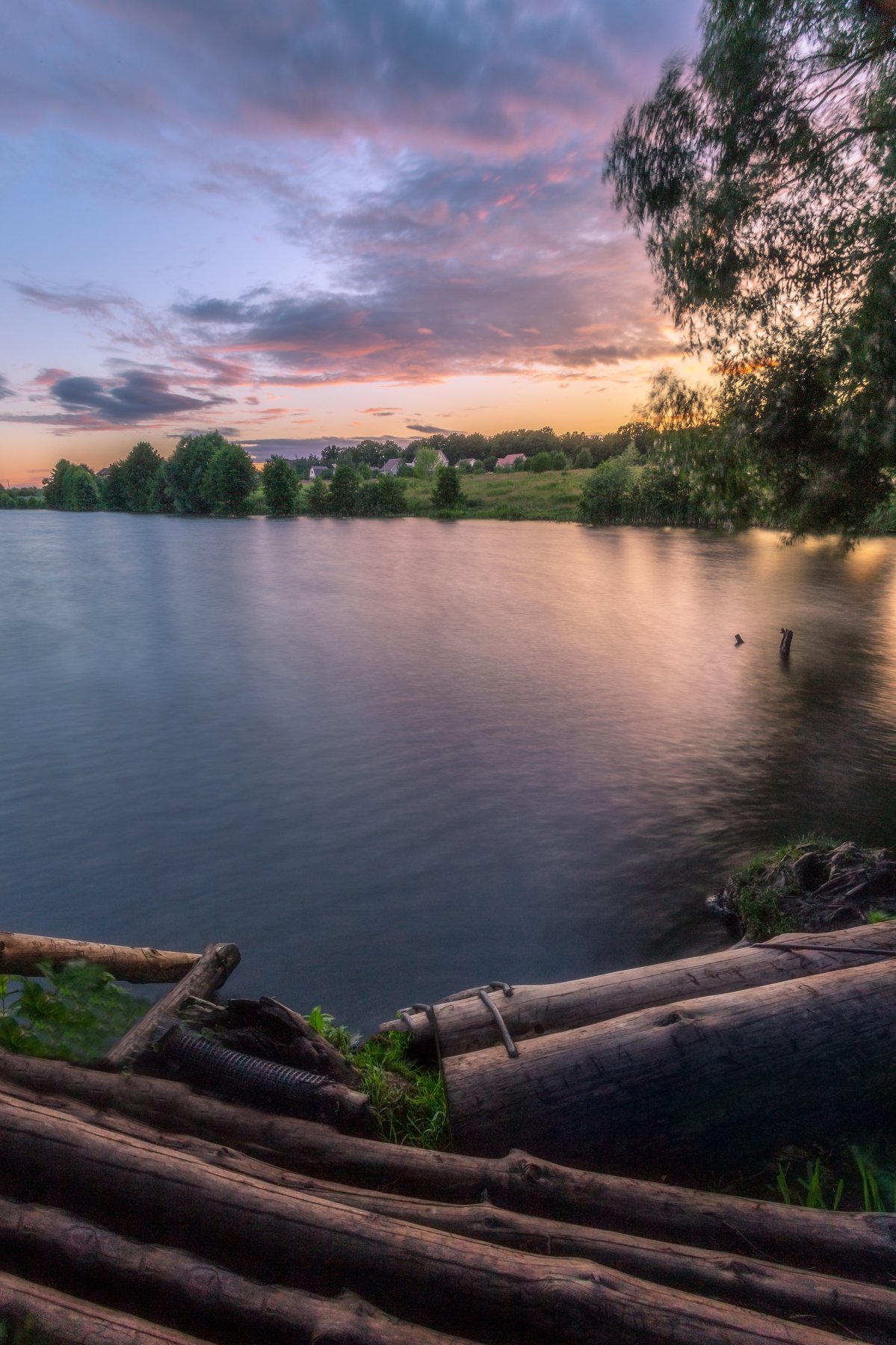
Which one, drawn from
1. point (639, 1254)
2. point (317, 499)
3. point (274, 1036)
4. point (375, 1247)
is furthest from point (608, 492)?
point (375, 1247)

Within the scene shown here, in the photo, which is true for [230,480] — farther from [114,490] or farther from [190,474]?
[114,490]

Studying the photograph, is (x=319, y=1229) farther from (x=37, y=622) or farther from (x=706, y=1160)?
(x=37, y=622)

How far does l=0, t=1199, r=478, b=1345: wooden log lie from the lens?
2.66m

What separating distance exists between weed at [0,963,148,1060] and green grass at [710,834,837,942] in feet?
20.2

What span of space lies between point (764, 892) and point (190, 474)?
156m

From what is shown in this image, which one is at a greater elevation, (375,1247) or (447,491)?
(447,491)

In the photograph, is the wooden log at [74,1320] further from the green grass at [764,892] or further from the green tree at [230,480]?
the green tree at [230,480]

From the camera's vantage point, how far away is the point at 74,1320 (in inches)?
100

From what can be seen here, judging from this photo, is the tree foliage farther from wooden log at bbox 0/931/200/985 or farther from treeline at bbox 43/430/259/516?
wooden log at bbox 0/931/200/985

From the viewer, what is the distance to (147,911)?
9500 mm

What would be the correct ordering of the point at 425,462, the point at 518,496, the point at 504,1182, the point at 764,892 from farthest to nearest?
the point at 425,462
the point at 518,496
the point at 764,892
the point at 504,1182

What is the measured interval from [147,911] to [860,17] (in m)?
19.2

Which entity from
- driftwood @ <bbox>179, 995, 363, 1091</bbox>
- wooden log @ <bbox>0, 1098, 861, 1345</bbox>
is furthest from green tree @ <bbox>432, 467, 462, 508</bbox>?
wooden log @ <bbox>0, 1098, 861, 1345</bbox>

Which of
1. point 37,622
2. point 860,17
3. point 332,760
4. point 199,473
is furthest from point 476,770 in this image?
point 199,473
